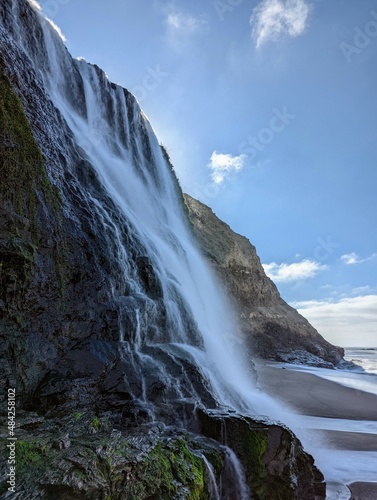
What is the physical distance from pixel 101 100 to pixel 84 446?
51.4 feet

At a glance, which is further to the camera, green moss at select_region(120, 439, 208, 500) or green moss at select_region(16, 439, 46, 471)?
green moss at select_region(120, 439, 208, 500)

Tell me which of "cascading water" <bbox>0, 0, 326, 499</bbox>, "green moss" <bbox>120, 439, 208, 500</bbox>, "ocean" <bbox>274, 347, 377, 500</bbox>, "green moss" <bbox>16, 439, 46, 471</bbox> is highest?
"cascading water" <bbox>0, 0, 326, 499</bbox>

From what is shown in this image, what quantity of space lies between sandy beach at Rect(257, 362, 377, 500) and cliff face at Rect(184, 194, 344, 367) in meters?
10.9

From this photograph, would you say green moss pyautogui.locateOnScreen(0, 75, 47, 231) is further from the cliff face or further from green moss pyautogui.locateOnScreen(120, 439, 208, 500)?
the cliff face

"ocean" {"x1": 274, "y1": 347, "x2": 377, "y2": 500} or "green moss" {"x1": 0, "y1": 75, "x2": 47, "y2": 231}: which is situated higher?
"green moss" {"x1": 0, "y1": 75, "x2": 47, "y2": 231}

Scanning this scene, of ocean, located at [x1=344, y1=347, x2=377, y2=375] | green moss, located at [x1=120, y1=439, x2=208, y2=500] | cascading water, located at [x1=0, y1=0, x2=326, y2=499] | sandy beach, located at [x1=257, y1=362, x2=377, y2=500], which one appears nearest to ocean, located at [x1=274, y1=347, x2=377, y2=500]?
sandy beach, located at [x1=257, y1=362, x2=377, y2=500]

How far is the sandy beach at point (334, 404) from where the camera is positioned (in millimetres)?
7524

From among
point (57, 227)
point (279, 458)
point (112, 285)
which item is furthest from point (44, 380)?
point (279, 458)

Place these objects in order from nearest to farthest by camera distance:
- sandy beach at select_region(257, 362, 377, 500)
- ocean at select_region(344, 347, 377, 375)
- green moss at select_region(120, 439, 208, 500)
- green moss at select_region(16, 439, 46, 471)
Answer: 1. green moss at select_region(16, 439, 46, 471)
2. green moss at select_region(120, 439, 208, 500)
3. sandy beach at select_region(257, 362, 377, 500)
4. ocean at select_region(344, 347, 377, 375)

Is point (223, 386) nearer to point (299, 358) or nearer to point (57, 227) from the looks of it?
point (57, 227)

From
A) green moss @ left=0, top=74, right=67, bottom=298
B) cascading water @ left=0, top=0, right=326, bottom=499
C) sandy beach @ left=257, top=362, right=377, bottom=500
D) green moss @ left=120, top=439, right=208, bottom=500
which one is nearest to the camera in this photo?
green moss @ left=120, top=439, right=208, bottom=500

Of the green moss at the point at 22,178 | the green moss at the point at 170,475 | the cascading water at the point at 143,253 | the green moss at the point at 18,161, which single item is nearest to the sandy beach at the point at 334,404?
the cascading water at the point at 143,253

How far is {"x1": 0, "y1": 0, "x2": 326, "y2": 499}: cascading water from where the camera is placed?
22.0 ft

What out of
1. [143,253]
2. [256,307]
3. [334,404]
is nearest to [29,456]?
[143,253]
